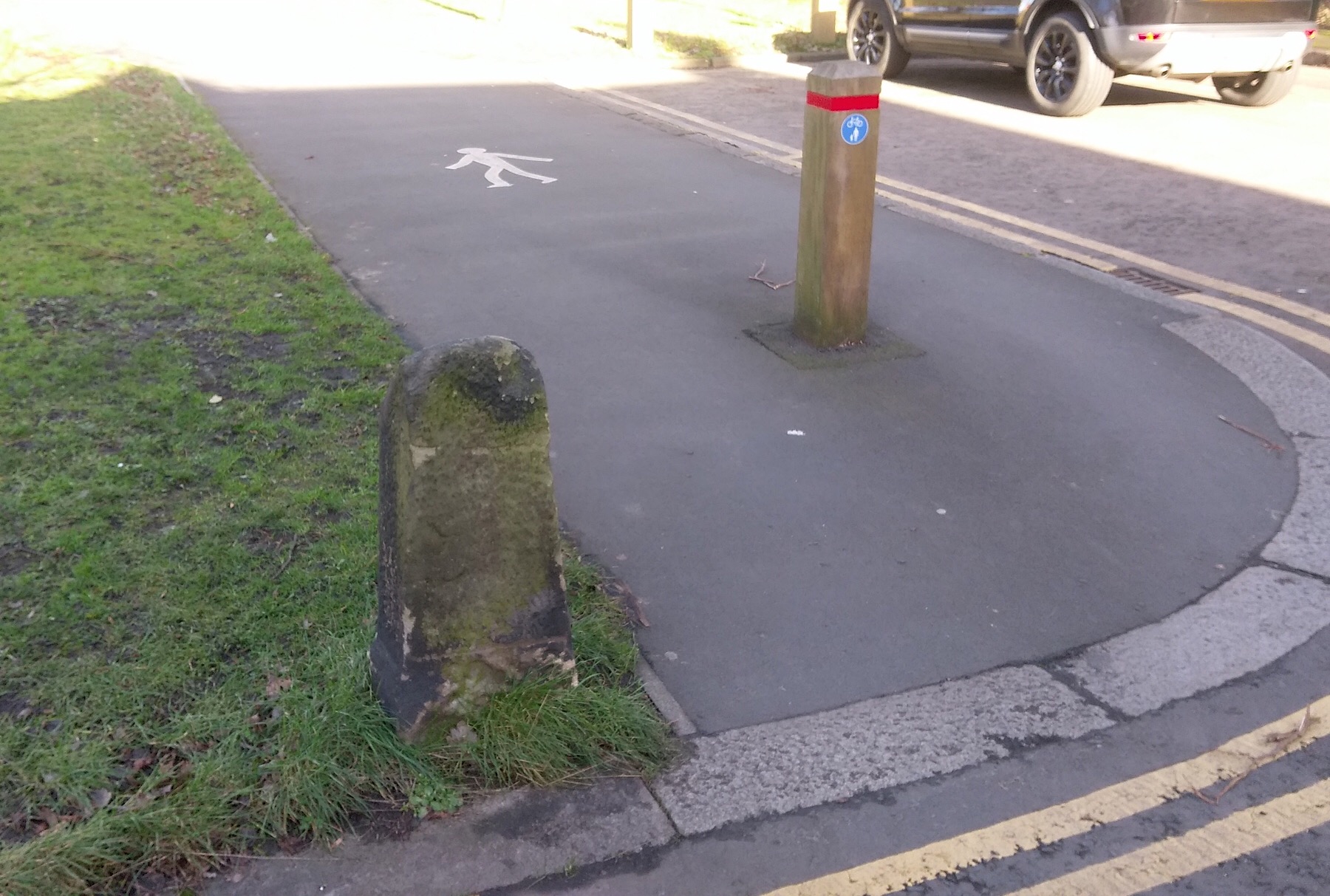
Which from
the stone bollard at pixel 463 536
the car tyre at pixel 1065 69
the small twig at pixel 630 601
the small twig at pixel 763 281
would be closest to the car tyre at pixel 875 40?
the car tyre at pixel 1065 69

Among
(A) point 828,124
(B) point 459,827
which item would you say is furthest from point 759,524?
(A) point 828,124

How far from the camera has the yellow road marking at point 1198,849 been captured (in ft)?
9.68

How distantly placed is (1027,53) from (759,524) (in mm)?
10640

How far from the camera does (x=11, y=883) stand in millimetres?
2738

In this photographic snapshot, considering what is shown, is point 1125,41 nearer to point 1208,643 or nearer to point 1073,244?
point 1073,244

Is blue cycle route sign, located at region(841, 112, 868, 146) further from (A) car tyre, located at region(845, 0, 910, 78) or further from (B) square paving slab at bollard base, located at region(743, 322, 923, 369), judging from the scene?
Result: (A) car tyre, located at region(845, 0, 910, 78)

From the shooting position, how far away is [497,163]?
1092 cm

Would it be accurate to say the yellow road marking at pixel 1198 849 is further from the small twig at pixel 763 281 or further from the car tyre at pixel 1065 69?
the car tyre at pixel 1065 69

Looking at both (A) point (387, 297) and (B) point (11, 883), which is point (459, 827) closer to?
(B) point (11, 883)

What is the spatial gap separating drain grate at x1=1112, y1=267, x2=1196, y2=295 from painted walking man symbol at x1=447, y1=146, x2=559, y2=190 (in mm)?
4890

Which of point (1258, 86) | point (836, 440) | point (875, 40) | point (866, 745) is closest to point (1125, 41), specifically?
point (1258, 86)

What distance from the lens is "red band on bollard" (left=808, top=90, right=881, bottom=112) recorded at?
5.86m

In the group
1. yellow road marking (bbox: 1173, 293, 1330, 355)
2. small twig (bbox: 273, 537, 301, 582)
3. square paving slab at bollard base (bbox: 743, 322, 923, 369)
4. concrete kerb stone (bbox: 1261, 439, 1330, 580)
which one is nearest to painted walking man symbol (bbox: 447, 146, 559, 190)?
square paving slab at bollard base (bbox: 743, 322, 923, 369)

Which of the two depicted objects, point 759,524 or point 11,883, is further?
point 759,524
